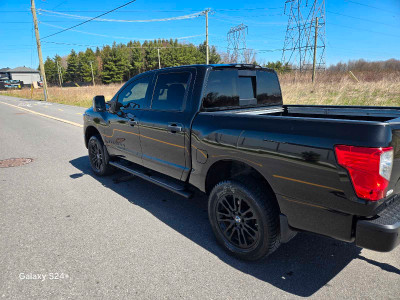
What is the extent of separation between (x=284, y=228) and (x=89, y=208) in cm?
282

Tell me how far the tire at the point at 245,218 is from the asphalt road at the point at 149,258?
17 centimetres

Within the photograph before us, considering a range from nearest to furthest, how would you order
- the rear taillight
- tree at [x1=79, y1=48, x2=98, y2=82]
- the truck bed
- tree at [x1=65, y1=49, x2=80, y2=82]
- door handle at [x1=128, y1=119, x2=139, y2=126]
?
the rear taillight → the truck bed → door handle at [x1=128, y1=119, x2=139, y2=126] → tree at [x1=79, y1=48, x2=98, y2=82] → tree at [x1=65, y1=49, x2=80, y2=82]

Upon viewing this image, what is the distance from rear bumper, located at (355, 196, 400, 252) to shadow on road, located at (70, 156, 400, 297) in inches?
27.9

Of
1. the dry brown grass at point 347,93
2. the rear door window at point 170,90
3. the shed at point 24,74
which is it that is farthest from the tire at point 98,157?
the shed at point 24,74

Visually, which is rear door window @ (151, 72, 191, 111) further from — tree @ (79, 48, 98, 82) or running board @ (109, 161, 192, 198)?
tree @ (79, 48, 98, 82)

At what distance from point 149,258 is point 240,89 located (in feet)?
7.45

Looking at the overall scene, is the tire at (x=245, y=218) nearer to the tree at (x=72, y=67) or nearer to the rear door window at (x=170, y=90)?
the rear door window at (x=170, y=90)

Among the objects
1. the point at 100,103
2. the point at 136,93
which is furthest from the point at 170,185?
the point at 100,103

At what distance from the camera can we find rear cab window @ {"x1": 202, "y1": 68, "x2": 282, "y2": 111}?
3.27 metres

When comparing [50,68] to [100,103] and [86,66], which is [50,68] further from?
[100,103]

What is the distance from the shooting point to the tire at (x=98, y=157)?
201 inches

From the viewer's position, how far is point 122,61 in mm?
89438

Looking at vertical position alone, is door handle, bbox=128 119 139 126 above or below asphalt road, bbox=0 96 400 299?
above

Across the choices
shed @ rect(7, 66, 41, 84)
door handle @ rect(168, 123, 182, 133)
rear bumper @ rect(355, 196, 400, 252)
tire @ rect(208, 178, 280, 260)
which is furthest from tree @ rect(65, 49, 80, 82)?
rear bumper @ rect(355, 196, 400, 252)
